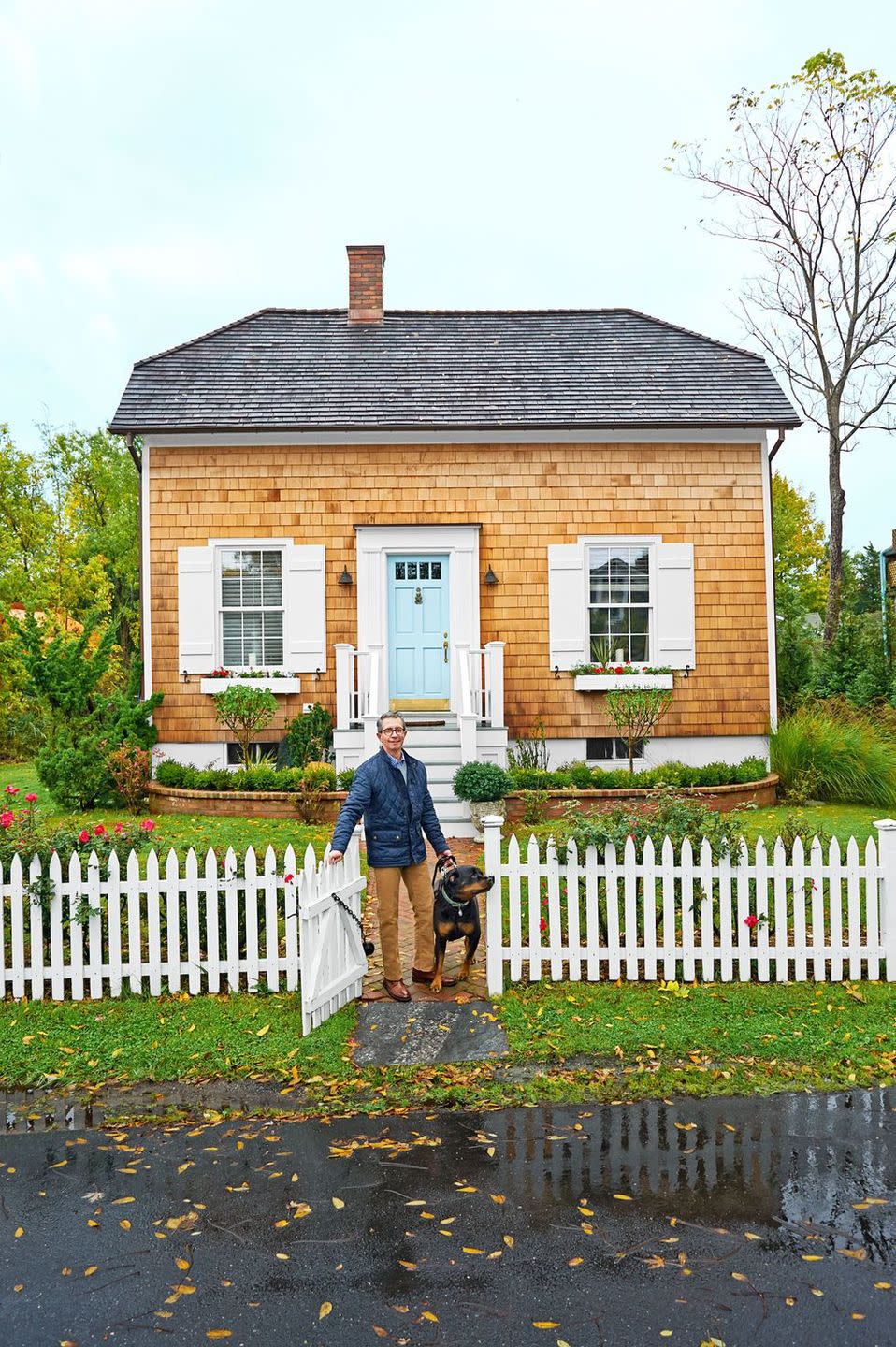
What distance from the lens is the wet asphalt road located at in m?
2.95

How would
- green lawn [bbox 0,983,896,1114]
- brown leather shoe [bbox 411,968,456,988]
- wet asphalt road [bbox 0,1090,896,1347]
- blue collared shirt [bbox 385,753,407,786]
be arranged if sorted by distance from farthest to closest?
brown leather shoe [bbox 411,968,456,988], blue collared shirt [bbox 385,753,407,786], green lawn [bbox 0,983,896,1114], wet asphalt road [bbox 0,1090,896,1347]

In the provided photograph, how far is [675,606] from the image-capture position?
13.7 m

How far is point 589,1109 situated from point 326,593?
9878 millimetres

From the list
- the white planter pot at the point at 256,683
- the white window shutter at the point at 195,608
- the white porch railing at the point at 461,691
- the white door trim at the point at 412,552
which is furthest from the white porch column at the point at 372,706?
the white window shutter at the point at 195,608

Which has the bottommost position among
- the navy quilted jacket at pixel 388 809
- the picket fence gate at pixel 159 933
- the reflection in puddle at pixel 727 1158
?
the reflection in puddle at pixel 727 1158

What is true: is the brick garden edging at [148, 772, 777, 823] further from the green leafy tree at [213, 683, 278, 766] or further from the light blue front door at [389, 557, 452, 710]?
the light blue front door at [389, 557, 452, 710]

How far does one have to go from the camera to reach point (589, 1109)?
175 inches

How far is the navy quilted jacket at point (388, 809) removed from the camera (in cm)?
595

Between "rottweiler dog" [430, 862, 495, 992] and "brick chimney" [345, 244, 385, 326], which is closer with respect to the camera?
"rottweiler dog" [430, 862, 495, 992]

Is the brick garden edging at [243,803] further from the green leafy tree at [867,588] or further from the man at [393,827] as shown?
the green leafy tree at [867,588]

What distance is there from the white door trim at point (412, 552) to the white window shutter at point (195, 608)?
2081mm

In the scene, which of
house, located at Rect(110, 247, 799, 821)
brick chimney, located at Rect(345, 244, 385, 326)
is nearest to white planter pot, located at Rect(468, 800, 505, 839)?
house, located at Rect(110, 247, 799, 821)

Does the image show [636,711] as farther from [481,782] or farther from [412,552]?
[412,552]

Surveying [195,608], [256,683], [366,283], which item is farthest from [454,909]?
[366,283]
